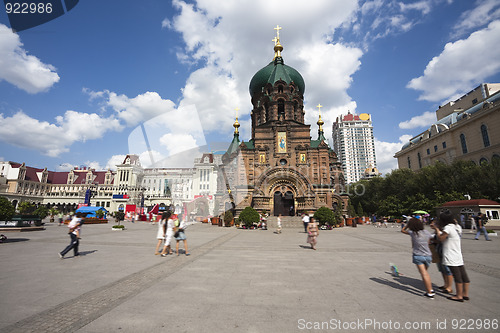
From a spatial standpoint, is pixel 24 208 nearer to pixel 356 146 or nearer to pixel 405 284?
pixel 405 284

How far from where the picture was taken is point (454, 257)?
5.23 m

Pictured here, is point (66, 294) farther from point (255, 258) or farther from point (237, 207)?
point (237, 207)

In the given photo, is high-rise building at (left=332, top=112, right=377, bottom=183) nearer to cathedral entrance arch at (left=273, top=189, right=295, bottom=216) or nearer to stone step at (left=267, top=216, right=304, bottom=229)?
cathedral entrance arch at (left=273, top=189, right=295, bottom=216)

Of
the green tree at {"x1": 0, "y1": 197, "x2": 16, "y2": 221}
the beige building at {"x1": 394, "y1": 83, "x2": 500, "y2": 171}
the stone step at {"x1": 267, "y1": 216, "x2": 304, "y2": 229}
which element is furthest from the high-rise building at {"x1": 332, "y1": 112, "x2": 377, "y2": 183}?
the green tree at {"x1": 0, "y1": 197, "x2": 16, "y2": 221}

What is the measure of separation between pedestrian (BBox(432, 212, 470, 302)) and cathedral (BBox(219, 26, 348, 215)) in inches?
995

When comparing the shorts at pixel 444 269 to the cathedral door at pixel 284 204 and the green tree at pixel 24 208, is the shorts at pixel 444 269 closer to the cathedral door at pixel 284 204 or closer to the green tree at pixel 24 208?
the cathedral door at pixel 284 204

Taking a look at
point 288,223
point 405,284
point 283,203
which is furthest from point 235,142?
point 405,284

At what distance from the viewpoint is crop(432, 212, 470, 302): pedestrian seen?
5078 millimetres

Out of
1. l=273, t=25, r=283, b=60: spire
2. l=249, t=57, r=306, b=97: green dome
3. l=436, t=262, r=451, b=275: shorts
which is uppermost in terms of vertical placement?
l=273, t=25, r=283, b=60: spire

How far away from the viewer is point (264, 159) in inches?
1391

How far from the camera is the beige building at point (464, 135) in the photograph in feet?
117

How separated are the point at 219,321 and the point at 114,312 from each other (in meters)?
2.05

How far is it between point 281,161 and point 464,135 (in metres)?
34.1

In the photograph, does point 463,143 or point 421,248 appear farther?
point 463,143
